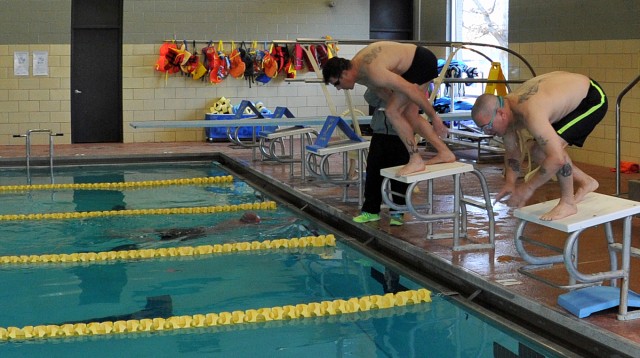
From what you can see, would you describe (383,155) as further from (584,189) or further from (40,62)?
(40,62)

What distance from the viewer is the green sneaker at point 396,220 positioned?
7211mm

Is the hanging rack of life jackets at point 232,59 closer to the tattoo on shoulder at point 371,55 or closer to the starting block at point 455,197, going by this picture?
the tattoo on shoulder at point 371,55

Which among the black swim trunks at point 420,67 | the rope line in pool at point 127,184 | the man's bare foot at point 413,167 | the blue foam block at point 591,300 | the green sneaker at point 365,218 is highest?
the black swim trunks at point 420,67

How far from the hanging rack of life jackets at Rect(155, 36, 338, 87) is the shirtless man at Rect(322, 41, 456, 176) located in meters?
8.62

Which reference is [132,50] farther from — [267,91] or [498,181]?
[498,181]

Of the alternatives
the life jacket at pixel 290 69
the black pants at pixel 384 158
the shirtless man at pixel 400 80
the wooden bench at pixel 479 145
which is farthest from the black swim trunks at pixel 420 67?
the life jacket at pixel 290 69

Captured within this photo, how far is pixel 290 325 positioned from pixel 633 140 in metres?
7.05

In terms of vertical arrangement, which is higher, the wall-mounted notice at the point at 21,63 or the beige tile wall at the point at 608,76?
the wall-mounted notice at the point at 21,63

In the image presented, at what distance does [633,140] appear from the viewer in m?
10.8

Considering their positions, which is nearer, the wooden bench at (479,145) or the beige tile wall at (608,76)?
the beige tile wall at (608,76)

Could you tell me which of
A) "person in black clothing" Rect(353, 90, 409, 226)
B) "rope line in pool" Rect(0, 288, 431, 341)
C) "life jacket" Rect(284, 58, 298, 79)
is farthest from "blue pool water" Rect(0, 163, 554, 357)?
"life jacket" Rect(284, 58, 298, 79)

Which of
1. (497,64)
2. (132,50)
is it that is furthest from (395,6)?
(497,64)

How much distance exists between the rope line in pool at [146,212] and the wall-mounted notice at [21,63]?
682 centimetres

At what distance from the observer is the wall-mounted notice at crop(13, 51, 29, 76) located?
49.6 feet
